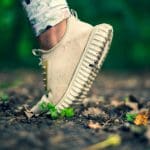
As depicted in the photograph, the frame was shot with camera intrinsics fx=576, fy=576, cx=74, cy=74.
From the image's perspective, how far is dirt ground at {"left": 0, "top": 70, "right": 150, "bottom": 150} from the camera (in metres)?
2.35

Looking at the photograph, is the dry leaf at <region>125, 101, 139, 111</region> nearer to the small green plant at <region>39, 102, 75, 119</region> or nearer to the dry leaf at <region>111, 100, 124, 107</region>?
the dry leaf at <region>111, 100, 124, 107</region>

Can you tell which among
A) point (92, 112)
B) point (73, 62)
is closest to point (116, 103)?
point (92, 112)

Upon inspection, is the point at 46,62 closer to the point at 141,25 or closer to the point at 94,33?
the point at 94,33

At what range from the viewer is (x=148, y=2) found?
6.10 metres

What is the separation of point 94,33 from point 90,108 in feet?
1.75

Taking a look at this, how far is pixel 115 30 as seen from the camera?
611 cm

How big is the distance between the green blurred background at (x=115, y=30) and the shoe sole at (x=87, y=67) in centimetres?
263

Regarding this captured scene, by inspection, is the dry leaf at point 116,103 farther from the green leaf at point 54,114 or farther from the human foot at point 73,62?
the green leaf at point 54,114

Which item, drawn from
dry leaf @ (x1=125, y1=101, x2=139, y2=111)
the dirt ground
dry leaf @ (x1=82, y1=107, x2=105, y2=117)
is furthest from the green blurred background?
dry leaf @ (x1=82, y1=107, x2=105, y2=117)

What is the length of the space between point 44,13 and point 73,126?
27.5 inches

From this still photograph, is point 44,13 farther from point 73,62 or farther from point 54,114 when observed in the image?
point 54,114

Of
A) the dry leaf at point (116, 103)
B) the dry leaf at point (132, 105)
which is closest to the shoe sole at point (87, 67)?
the dry leaf at point (132, 105)

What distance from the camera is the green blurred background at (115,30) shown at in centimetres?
583

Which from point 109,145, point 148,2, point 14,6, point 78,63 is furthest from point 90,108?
point 148,2
